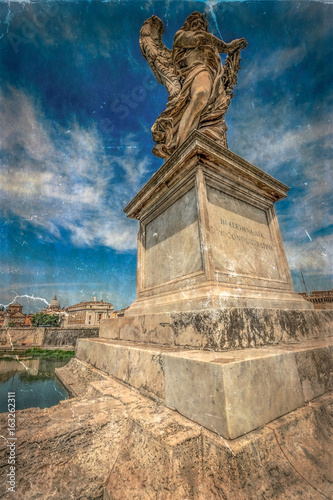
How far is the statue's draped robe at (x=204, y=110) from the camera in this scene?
4125 millimetres

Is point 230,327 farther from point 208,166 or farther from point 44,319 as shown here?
point 44,319

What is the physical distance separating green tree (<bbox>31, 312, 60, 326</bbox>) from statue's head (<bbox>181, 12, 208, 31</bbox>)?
2488 inches

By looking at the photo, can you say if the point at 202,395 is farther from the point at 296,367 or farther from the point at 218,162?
the point at 218,162

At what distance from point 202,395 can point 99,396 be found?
3.91ft

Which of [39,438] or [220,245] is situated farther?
[220,245]

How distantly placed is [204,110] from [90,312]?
54.7 meters

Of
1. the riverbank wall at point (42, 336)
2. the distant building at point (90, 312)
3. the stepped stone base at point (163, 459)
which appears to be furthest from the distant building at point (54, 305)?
the stepped stone base at point (163, 459)

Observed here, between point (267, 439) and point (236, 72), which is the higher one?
point (236, 72)

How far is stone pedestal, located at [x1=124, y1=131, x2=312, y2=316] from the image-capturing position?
2512 millimetres

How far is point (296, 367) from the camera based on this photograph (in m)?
1.61

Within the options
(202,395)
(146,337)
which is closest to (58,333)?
(146,337)

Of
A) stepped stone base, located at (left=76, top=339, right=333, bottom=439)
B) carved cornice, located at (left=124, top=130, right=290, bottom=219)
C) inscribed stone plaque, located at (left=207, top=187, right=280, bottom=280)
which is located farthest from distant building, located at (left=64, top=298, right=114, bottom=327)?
stepped stone base, located at (left=76, top=339, right=333, bottom=439)

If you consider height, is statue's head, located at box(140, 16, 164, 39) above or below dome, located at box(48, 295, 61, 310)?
above

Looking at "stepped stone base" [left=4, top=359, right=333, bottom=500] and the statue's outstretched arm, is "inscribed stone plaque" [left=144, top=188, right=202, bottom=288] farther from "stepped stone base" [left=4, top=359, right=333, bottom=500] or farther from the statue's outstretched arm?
the statue's outstretched arm
